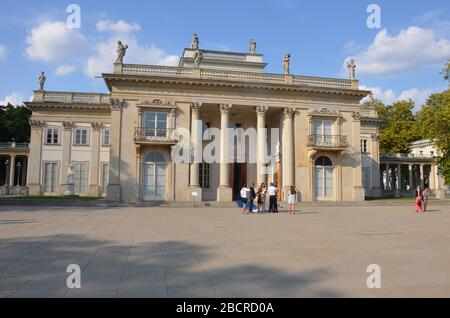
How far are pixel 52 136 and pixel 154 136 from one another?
55.6 feet

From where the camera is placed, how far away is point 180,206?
27016 millimetres

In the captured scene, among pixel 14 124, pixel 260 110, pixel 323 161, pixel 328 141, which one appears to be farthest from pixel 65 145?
pixel 328 141

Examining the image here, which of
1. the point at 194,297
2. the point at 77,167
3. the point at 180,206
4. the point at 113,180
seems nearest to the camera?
the point at 194,297

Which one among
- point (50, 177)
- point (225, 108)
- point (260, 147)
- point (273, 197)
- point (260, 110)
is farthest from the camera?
point (50, 177)

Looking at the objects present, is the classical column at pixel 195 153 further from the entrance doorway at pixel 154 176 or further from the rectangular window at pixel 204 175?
the rectangular window at pixel 204 175

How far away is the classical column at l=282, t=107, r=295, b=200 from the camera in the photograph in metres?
32.2

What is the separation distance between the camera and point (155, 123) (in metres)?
30.4

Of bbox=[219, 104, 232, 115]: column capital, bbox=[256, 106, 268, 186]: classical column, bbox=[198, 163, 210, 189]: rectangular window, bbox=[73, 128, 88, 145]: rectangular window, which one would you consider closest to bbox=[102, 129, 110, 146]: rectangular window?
bbox=[73, 128, 88, 145]: rectangular window

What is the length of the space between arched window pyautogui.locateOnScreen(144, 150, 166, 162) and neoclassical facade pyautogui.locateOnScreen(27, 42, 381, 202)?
0.08 m

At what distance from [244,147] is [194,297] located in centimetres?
2965

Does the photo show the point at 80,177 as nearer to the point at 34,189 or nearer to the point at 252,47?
the point at 34,189

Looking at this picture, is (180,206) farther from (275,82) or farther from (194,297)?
(194,297)

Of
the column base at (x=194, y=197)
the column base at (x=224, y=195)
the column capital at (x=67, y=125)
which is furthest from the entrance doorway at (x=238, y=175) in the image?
the column capital at (x=67, y=125)
